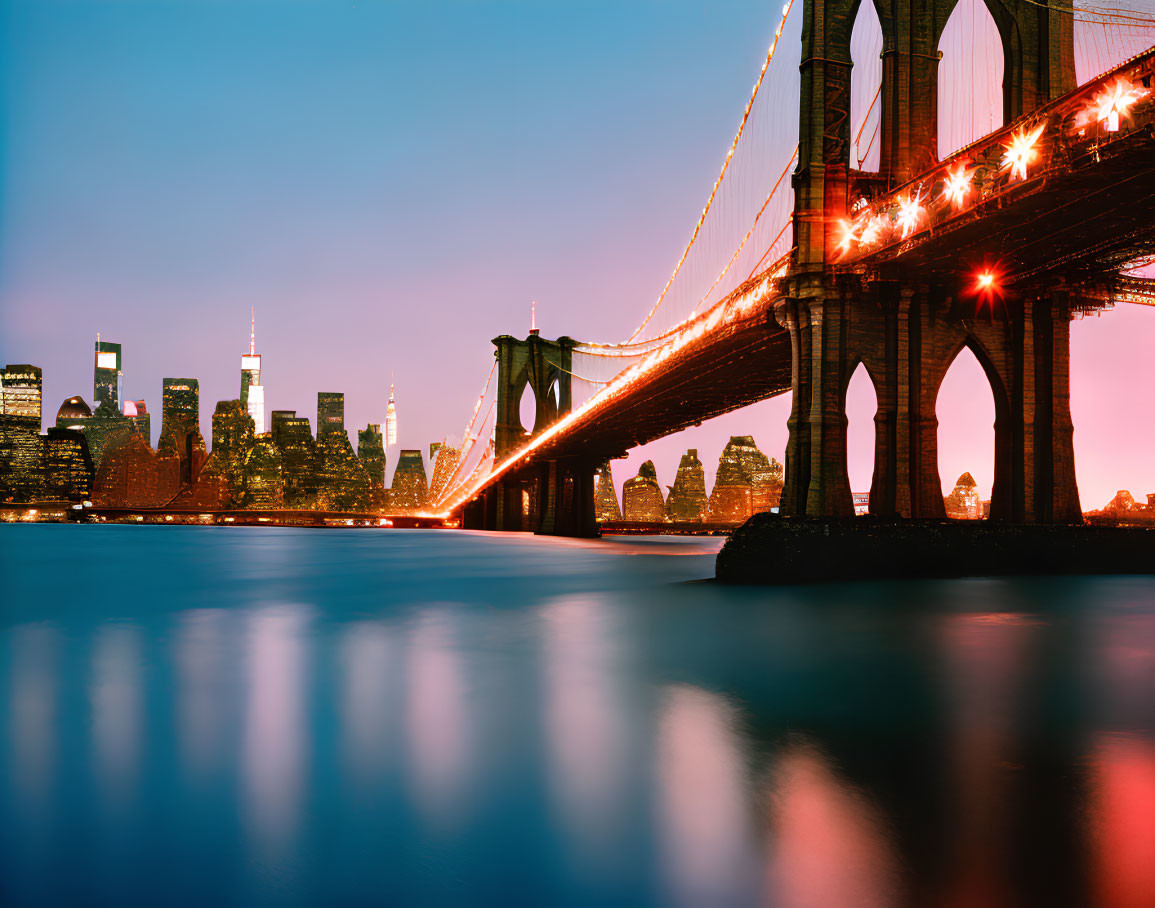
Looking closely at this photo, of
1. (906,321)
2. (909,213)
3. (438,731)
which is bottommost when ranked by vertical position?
(438,731)

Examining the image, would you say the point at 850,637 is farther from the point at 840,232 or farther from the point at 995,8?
the point at 995,8

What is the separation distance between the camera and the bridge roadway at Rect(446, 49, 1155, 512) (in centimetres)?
1399

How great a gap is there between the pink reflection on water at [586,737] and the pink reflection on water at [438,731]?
2.23ft

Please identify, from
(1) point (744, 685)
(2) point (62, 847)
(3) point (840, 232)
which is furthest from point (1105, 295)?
(2) point (62, 847)

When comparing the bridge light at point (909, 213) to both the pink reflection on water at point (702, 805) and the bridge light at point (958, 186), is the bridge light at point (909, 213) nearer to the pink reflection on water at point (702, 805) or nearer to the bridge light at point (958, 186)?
the bridge light at point (958, 186)

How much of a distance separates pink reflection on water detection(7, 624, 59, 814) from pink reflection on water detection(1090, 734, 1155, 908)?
229 inches

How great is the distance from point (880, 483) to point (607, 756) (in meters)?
17.4

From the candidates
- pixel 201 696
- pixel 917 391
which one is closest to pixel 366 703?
pixel 201 696

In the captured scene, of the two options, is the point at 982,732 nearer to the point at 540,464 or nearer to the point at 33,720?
the point at 33,720

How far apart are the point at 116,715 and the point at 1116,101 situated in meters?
16.2

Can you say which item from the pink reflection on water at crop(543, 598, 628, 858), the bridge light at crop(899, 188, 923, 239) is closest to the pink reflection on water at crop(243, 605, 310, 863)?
the pink reflection on water at crop(543, 598, 628, 858)

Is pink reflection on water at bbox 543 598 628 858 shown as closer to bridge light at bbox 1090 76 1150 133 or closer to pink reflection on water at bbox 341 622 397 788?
pink reflection on water at bbox 341 622 397 788

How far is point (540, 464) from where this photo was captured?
2657 inches

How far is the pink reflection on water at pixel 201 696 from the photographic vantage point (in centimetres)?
648
